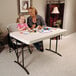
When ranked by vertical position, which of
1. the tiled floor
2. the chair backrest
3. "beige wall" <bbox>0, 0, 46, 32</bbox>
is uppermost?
"beige wall" <bbox>0, 0, 46, 32</bbox>

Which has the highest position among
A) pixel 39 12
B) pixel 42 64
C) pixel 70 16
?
pixel 39 12

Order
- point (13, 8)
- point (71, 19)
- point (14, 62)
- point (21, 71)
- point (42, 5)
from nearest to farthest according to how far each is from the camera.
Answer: point (21, 71) < point (14, 62) < point (13, 8) < point (42, 5) < point (71, 19)

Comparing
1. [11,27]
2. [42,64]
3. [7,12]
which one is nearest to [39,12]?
[7,12]

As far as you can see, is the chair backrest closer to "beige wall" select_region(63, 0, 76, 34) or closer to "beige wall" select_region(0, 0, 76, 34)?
"beige wall" select_region(0, 0, 76, 34)

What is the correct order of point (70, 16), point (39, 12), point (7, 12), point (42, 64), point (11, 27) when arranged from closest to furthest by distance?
point (42, 64), point (11, 27), point (7, 12), point (39, 12), point (70, 16)

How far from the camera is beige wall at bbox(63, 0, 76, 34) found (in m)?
4.27

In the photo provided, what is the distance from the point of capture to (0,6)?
3043 millimetres

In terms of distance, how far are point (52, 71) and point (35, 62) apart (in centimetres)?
49

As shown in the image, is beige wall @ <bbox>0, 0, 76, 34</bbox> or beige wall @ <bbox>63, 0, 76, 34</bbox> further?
beige wall @ <bbox>63, 0, 76, 34</bbox>

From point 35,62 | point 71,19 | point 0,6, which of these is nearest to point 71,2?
point 71,19

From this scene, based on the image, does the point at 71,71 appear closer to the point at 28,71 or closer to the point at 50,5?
the point at 28,71

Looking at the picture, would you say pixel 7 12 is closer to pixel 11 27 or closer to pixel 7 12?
pixel 7 12

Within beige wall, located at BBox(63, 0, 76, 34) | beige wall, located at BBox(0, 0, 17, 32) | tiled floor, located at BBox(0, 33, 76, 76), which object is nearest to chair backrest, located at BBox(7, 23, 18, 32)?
beige wall, located at BBox(0, 0, 17, 32)

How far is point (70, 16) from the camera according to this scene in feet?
15.0
